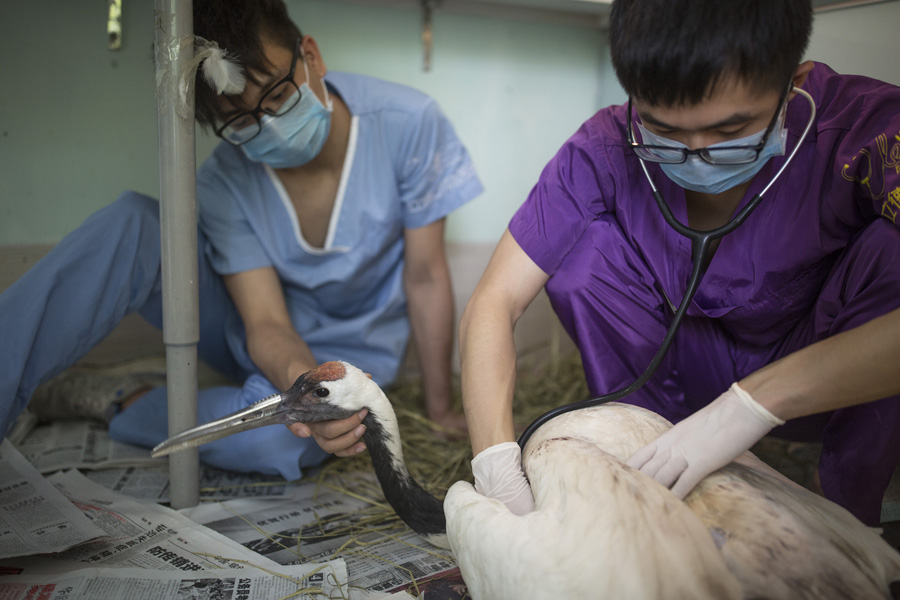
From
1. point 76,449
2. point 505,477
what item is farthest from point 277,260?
point 505,477

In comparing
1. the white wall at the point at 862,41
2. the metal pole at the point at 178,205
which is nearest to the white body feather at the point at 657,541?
the metal pole at the point at 178,205

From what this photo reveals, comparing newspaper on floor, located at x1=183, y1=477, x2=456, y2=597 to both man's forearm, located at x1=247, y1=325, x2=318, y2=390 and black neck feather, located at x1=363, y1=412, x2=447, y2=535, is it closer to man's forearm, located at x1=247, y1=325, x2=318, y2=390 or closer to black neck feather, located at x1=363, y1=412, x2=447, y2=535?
black neck feather, located at x1=363, y1=412, x2=447, y2=535

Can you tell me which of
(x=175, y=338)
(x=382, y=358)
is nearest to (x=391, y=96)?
(x=382, y=358)

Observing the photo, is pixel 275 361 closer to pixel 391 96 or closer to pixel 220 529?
pixel 220 529

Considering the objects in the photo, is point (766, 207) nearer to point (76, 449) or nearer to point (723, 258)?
point (723, 258)

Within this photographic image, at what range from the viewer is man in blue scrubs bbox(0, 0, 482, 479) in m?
1.48

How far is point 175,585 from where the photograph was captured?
126 centimetres

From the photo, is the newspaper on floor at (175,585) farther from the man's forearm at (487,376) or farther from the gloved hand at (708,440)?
the gloved hand at (708,440)

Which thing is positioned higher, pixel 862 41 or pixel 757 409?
pixel 862 41

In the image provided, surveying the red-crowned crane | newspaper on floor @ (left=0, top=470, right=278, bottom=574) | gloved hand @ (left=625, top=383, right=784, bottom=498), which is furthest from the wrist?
newspaper on floor @ (left=0, top=470, right=278, bottom=574)

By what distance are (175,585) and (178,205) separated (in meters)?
0.73

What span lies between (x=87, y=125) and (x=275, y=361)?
1.03 metres

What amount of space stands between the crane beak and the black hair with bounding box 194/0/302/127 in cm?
65

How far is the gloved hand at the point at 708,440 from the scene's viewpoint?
40.2 inches
